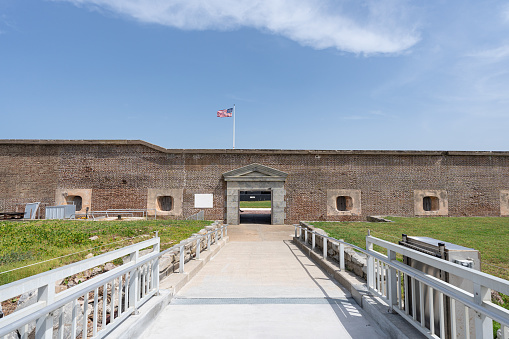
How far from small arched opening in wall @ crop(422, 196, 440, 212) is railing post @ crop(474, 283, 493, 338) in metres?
20.6

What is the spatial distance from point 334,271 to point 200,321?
316 cm

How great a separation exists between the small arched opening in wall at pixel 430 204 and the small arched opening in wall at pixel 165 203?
1699 centimetres

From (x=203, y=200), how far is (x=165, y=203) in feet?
9.79

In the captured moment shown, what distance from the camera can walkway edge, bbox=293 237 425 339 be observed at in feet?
10.1

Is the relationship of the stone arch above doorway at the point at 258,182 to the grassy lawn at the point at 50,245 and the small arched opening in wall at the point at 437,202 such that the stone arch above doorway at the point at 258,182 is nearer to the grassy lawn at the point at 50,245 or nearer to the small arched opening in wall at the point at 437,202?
the grassy lawn at the point at 50,245

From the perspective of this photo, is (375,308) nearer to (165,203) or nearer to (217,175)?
(217,175)

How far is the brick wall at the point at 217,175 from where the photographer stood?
64.4 ft

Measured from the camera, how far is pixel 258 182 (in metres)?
19.5

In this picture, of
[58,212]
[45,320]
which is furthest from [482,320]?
[58,212]

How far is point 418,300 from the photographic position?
3.20 metres

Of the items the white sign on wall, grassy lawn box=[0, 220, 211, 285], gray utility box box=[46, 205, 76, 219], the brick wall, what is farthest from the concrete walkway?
gray utility box box=[46, 205, 76, 219]

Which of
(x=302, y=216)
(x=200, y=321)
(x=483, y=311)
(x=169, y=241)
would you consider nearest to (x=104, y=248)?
(x=169, y=241)

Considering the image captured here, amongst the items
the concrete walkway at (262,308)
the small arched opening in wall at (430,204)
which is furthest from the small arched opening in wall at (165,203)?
the small arched opening in wall at (430,204)

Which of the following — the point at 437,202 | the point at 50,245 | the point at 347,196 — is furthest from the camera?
the point at 437,202
